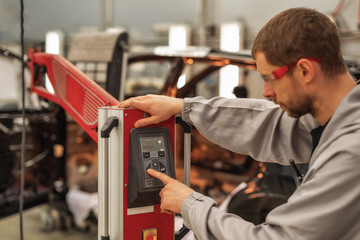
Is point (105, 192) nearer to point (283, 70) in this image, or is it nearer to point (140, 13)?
point (283, 70)

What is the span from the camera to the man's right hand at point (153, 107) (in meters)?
1.48

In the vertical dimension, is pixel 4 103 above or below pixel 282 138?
below

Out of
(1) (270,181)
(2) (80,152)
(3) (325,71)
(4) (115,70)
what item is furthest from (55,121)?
(3) (325,71)

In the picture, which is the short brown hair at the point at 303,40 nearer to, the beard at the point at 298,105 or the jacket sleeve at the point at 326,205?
the beard at the point at 298,105

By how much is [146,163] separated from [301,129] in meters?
0.69

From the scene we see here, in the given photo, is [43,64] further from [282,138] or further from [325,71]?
[325,71]

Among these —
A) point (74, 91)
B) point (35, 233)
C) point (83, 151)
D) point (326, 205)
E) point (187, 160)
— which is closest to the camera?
point (326, 205)

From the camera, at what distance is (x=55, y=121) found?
3.60 meters

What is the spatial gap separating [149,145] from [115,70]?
1611 millimetres

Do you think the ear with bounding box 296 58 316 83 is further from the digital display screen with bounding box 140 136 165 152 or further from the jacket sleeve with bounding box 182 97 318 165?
the digital display screen with bounding box 140 136 165 152

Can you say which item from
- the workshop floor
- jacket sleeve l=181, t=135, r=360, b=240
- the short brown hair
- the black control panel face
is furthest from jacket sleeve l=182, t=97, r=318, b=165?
the workshop floor

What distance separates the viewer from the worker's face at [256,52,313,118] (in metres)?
1.26

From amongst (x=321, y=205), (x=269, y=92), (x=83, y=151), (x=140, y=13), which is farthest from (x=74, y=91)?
(x=140, y=13)

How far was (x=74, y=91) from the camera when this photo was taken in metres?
2.00
